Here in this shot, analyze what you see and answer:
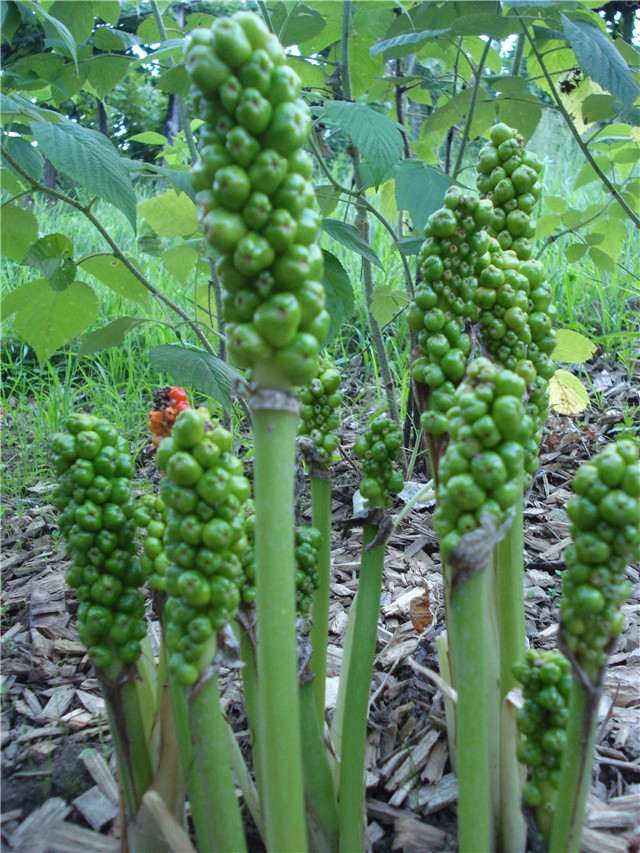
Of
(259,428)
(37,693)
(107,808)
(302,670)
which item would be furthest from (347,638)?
(37,693)

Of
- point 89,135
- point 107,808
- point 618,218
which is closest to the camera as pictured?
point 107,808

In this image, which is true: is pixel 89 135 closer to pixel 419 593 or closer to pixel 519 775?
→ pixel 419 593

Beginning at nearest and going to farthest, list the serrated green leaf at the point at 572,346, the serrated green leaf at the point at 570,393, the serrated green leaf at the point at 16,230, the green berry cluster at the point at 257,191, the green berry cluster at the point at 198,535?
the green berry cluster at the point at 257,191, the green berry cluster at the point at 198,535, the serrated green leaf at the point at 16,230, the serrated green leaf at the point at 572,346, the serrated green leaf at the point at 570,393

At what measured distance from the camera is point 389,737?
5.69 feet

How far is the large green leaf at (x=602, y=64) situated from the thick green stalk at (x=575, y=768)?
1590 millimetres

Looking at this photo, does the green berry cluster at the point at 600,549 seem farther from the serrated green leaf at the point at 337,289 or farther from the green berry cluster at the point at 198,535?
the serrated green leaf at the point at 337,289

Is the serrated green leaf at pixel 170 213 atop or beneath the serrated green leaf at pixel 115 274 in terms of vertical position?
atop

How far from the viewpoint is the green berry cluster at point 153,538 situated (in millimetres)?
1161

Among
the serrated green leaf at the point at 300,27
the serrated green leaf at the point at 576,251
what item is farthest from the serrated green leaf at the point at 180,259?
the serrated green leaf at the point at 576,251

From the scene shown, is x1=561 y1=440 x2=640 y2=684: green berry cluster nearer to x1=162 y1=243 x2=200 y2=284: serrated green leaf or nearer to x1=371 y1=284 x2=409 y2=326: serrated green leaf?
x1=371 y1=284 x2=409 y2=326: serrated green leaf

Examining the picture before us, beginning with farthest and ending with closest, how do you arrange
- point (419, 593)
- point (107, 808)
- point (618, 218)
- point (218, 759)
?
point (618, 218) < point (419, 593) < point (107, 808) < point (218, 759)

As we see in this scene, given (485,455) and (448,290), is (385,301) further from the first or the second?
(485,455)

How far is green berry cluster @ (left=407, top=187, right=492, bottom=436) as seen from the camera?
114 centimetres

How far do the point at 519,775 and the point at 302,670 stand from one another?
39cm
